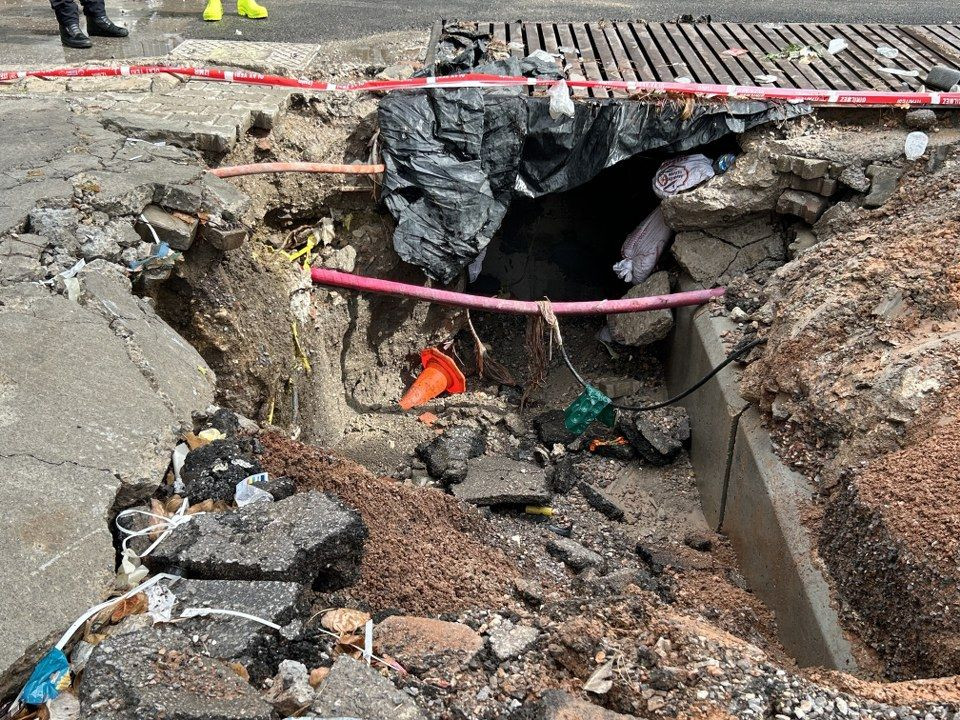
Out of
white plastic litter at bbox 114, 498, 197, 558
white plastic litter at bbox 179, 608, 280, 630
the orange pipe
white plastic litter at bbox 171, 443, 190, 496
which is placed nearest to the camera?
white plastic litter at bbox 179, 608, 280, 630

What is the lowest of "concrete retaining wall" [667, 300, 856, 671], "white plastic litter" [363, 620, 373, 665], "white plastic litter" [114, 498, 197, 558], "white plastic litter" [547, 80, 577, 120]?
"concrete retaining wall" [667, 300, 856, 671]

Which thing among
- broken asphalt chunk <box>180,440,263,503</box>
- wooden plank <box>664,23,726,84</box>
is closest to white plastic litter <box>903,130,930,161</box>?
wooden plank <box>664,23,726,84</box>

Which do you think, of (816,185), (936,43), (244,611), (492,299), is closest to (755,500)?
(492,299)

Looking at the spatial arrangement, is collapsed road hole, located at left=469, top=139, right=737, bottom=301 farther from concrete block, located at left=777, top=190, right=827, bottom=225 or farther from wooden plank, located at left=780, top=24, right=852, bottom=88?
wooden plank, located at left=780, top=24, right=852, bottom=88

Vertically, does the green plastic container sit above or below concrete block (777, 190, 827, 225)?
below

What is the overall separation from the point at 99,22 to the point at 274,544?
6.00 metres

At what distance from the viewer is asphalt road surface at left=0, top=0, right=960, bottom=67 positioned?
268 inches

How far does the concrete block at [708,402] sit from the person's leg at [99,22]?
525cm

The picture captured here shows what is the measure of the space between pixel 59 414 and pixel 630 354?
15.0ft

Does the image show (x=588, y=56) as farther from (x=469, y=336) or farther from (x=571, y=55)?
(x=469, y=336)

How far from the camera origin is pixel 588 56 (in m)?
6.45

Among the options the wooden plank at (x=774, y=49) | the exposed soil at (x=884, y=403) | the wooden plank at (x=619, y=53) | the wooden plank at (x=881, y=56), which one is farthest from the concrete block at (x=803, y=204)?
the wooden plank at (x=619, y=53)

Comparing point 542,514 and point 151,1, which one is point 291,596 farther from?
point 151,1

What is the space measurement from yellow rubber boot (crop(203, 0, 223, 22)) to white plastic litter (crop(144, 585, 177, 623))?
631cm
